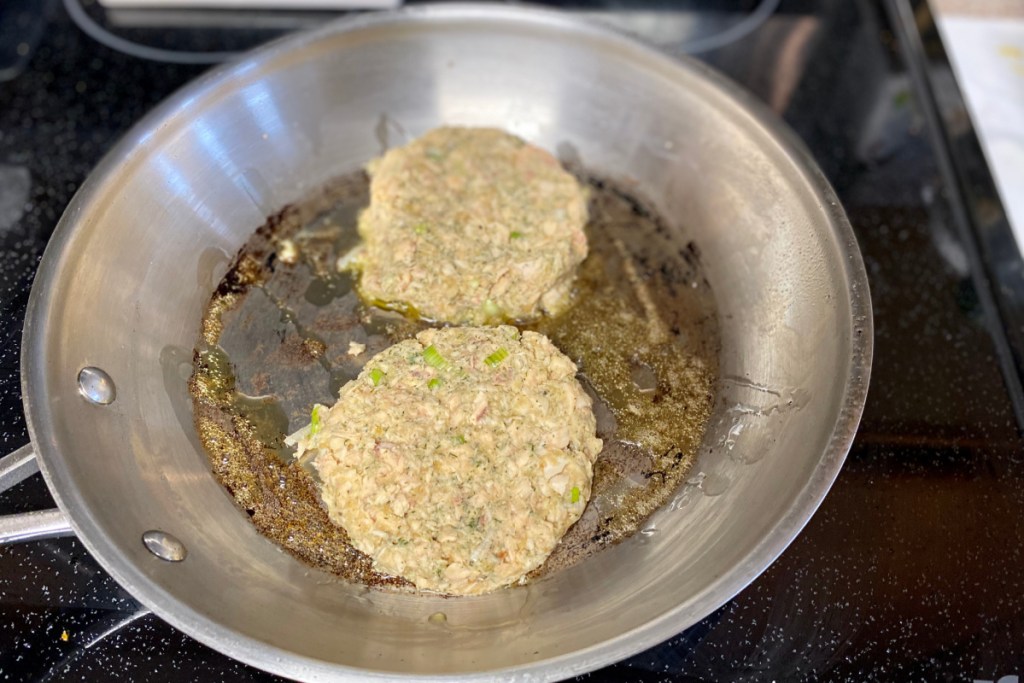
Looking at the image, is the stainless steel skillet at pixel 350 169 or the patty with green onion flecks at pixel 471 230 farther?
the patty with green onion flecks at pixel 471 230

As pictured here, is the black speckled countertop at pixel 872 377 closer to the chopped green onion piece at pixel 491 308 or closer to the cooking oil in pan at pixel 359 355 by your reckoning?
the cooking oil in pan at pixel 359 355

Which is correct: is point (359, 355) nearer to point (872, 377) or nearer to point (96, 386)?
point (96, 386)

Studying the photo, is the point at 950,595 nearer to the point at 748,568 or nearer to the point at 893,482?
the point at 893,482

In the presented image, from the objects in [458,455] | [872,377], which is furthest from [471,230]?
[872,377]

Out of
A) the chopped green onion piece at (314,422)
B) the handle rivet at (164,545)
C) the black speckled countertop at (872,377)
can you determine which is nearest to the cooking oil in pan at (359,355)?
the chopped green onion piece at (314,422)

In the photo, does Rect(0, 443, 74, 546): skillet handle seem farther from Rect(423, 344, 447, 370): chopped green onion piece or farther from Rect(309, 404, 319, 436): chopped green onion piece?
Rect(423, 344, 447, 370): chopped green onion piece

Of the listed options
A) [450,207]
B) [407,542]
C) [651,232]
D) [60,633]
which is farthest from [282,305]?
[651,232]
